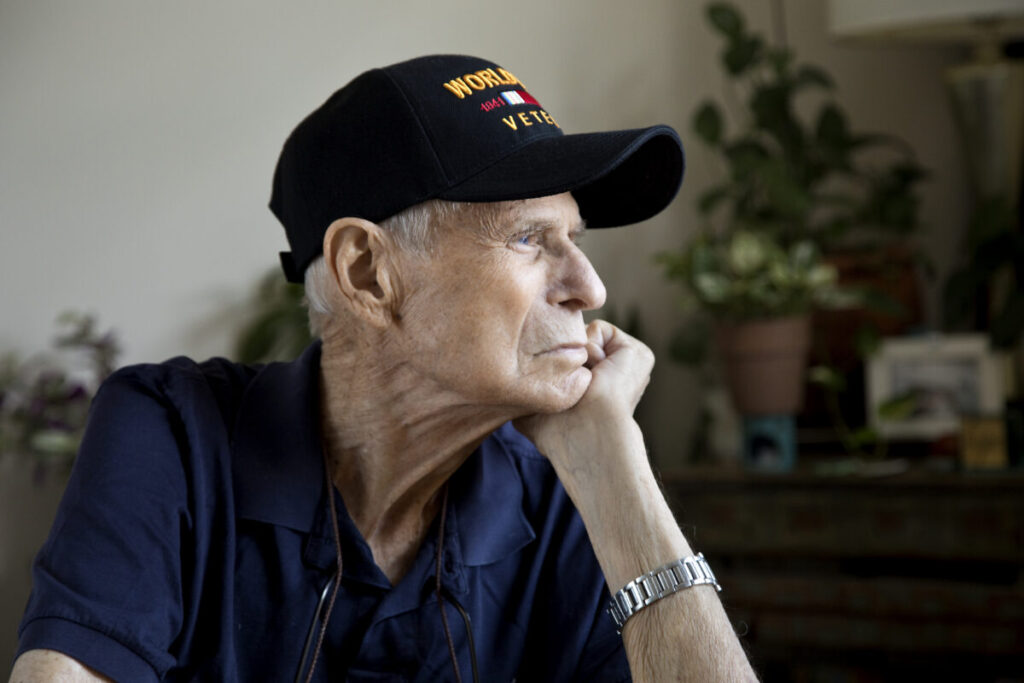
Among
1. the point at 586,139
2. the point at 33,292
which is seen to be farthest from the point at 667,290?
the point at 586,139

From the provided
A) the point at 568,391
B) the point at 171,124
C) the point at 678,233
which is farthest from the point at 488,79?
the point at 678,233

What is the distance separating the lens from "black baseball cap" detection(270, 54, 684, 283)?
3.26 feet

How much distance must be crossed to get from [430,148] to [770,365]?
1.62 metres

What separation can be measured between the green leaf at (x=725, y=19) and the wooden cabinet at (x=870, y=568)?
1.18m

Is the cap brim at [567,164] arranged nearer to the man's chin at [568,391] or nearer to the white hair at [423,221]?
the white hair at [423,221]

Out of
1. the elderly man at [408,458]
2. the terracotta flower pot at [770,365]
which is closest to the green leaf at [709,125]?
the terracotta flower pot at [770,365]

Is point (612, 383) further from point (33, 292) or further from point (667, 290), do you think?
point (667, 290)

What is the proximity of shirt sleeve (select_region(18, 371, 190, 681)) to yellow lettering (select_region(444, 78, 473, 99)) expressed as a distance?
439mm

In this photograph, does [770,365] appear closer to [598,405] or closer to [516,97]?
[598,405]

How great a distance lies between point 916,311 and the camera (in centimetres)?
279

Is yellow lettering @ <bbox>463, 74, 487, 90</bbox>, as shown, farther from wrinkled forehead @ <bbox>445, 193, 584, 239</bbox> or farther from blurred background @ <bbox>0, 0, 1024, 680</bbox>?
blurred background @ <bbox>0, 0, 1024, 680</bbox>

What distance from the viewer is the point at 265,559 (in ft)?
3.46

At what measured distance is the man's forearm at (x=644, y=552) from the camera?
982mm

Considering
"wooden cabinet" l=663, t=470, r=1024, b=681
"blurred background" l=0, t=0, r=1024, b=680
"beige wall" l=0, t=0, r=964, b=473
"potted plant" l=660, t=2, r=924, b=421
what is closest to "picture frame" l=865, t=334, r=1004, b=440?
"blurred background" l=0, t=0, r=1024, b=680
